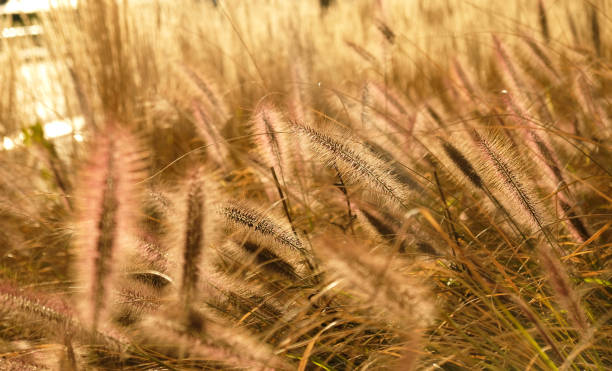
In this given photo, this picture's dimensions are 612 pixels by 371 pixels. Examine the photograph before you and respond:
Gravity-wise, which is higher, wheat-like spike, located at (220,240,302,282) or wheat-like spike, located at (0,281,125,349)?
wheat-like spike, located at (0,281,125,349)

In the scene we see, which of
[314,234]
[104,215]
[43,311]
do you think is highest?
[104,215]

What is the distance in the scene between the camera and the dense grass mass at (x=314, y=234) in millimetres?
675

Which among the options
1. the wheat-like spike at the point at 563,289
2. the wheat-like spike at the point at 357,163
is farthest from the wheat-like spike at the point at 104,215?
the wheat-like spike at the point at 563,289

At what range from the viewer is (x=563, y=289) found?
0.68 metres

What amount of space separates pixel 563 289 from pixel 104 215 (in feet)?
1.50

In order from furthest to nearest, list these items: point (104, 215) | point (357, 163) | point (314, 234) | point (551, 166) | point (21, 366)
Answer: point (314, 234) → point (551, 166) → point (357, 163) → point (21, 366) → point (104, 215)

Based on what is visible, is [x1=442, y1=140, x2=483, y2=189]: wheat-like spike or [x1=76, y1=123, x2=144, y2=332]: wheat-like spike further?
[x1=442, y1=140, x2=483, y2=189]: wheat-like spike

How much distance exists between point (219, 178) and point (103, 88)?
608 millimetres

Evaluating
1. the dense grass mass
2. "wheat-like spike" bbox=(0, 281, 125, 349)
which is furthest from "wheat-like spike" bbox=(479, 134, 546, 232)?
"wheat-like spike" bbox=(0, 281, 125, 349)

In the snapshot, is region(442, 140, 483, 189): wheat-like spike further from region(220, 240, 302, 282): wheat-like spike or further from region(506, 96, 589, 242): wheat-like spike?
region(220, 240, 302, 282): wheat-like spike

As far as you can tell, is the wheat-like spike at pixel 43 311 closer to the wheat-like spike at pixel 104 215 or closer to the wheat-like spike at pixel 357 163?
the wheat-like spike at pixel 104 215

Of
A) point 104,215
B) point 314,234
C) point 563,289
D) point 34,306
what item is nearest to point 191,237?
point 104,215

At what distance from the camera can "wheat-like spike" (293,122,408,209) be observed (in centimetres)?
86

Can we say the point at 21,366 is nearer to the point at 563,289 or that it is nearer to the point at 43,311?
the point at 43,311
